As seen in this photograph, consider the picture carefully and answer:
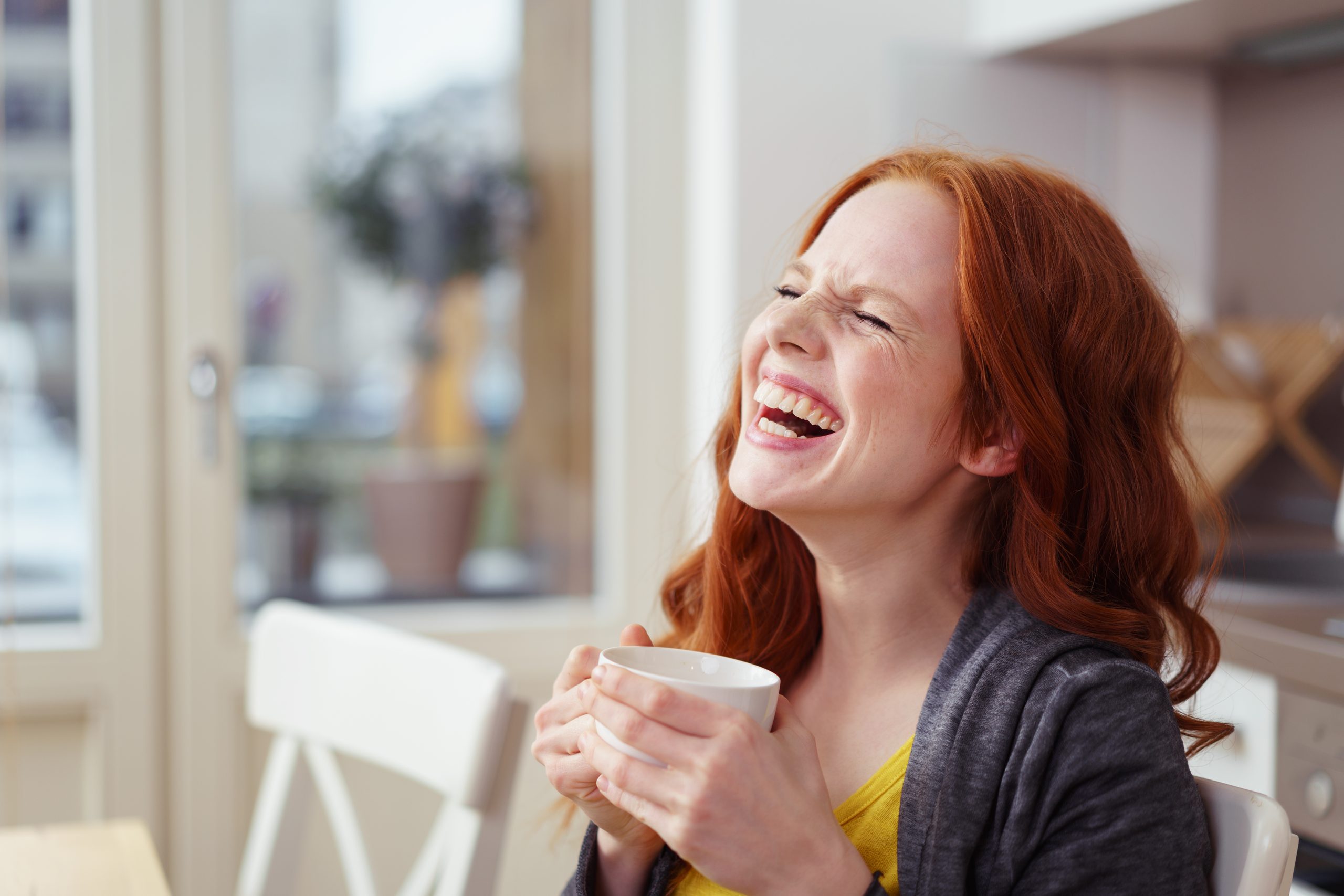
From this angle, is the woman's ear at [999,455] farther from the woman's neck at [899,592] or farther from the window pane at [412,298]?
the window pane at [412,298]

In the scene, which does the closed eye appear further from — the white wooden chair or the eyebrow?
the white wooden chair

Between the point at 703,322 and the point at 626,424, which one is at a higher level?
the point at 703,322

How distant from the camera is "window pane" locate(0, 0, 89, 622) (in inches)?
83.5

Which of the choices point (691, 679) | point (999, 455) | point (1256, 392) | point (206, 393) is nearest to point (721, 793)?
point (691, 679)

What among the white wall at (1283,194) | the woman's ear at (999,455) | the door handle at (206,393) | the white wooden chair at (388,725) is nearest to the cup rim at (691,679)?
the woman's ear at (999,455)

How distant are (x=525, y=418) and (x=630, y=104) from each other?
2.10ft

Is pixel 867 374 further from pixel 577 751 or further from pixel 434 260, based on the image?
pixel 434 260

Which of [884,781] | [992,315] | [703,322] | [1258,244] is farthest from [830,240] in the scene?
[1258,244]

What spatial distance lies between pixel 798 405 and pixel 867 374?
2.2 inches

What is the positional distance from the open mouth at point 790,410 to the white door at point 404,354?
1343 mm

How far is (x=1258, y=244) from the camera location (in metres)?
2.33

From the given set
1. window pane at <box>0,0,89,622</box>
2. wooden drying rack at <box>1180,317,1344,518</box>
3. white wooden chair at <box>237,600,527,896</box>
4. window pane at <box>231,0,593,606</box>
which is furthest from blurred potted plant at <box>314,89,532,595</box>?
wooden drying rack at <box>1180,317,1344,518</box>

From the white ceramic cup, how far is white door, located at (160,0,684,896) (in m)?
1.41

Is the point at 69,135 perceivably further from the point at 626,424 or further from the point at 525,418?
the point at 626,424
